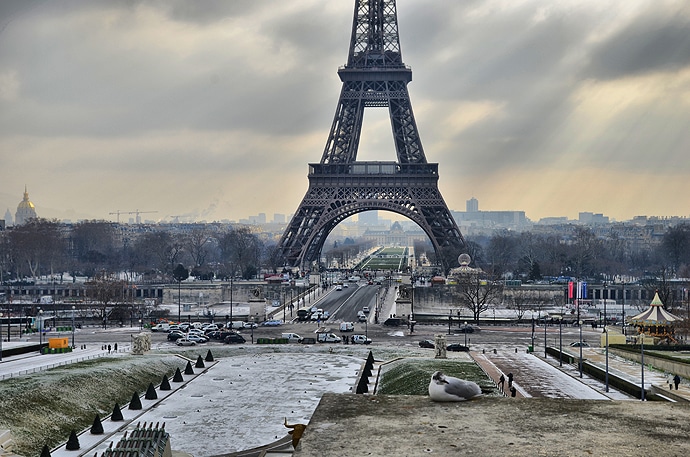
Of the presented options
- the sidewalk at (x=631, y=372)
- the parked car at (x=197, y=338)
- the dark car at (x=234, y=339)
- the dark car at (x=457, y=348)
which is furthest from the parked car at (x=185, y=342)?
the sidewalk at (x=631, y=372)

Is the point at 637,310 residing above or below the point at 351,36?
below

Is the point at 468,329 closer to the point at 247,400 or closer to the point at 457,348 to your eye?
the point at 457,348

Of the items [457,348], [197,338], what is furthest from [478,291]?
[197,338]

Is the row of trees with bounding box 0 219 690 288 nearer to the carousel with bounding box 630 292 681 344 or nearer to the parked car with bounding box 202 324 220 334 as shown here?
the parked car with bounding box 202 324 220 334

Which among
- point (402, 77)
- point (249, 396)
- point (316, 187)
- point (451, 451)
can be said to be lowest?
point (249, 396)

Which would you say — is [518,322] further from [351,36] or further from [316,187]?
[351,36]

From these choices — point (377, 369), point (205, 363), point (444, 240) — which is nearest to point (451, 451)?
point (377, 369)
